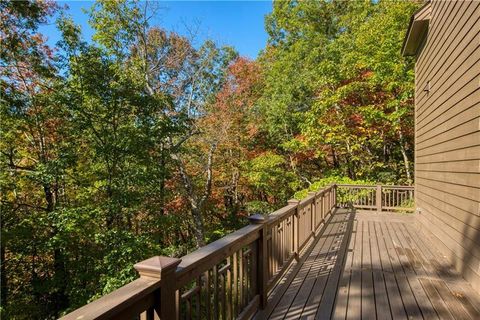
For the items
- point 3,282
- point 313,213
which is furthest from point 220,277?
point 3,282

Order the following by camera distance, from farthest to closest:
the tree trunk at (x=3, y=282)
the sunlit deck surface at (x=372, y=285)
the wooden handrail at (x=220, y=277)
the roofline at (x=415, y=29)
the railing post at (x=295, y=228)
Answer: the tree trunk at (x=3, y=282) < the roofline at (x=415, y=29) < the railing post at (x=295, y=228) < the sunlit deck surface at (x=372, y=285) < the wooden handrail at (x=220, y=277)

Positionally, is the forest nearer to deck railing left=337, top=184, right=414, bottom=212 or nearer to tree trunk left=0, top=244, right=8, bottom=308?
tree trunk left=0, top=244, right=8, bottom=308

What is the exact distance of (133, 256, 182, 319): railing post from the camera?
127 centimetres

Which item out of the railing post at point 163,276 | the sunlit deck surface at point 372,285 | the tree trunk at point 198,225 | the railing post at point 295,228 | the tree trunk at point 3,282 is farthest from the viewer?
the tree trunk at point 198,225

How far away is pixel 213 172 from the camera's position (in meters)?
13.0

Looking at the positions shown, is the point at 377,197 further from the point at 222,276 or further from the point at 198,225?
the point at 222,276

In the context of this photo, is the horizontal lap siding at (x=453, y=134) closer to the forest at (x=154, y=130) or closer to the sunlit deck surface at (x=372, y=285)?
the sunlit deck surface at (x=372, y=285)

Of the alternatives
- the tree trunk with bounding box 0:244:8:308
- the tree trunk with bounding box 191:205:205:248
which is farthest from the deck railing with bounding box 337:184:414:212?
the tree trunk with bounding box 0:244:8:308

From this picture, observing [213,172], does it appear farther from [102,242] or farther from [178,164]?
[102,242]

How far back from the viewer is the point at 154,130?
24.0ft

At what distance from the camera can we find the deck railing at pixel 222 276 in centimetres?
116

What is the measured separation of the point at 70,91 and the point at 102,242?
11.2 feet

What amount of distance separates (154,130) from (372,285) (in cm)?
588

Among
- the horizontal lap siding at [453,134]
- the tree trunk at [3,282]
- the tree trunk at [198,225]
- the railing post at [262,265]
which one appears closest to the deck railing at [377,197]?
the horizontal lap siding at [453,134]
